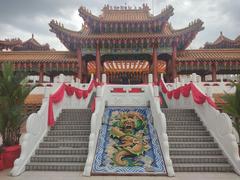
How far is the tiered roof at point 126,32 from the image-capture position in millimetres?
17469

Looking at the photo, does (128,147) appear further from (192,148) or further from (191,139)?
(191,139)

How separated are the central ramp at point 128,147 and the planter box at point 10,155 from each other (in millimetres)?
2730

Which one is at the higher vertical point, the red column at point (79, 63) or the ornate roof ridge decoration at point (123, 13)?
the ornate roof ridge decoration at point (123, 13)

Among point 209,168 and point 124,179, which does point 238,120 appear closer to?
point 209,168

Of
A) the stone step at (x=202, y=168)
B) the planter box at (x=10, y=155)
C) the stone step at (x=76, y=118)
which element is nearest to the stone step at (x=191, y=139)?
the stone step at (x=202, y=168)

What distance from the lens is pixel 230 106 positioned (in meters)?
7.30

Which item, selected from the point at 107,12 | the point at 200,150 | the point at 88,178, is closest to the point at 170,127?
the point at 200,150

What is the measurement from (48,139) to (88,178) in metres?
2.81

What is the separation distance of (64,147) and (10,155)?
5.78ft

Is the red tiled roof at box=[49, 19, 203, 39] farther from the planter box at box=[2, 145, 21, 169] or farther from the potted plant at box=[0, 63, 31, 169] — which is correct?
the planter box at box=[2, 145, 21, 169]

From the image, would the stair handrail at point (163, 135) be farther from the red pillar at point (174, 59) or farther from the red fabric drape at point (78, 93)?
the red pillar at point (174, 59)

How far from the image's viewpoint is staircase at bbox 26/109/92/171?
7.18m

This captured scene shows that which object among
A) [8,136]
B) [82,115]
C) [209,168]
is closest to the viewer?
[209,168]

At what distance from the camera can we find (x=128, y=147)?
7664mm
